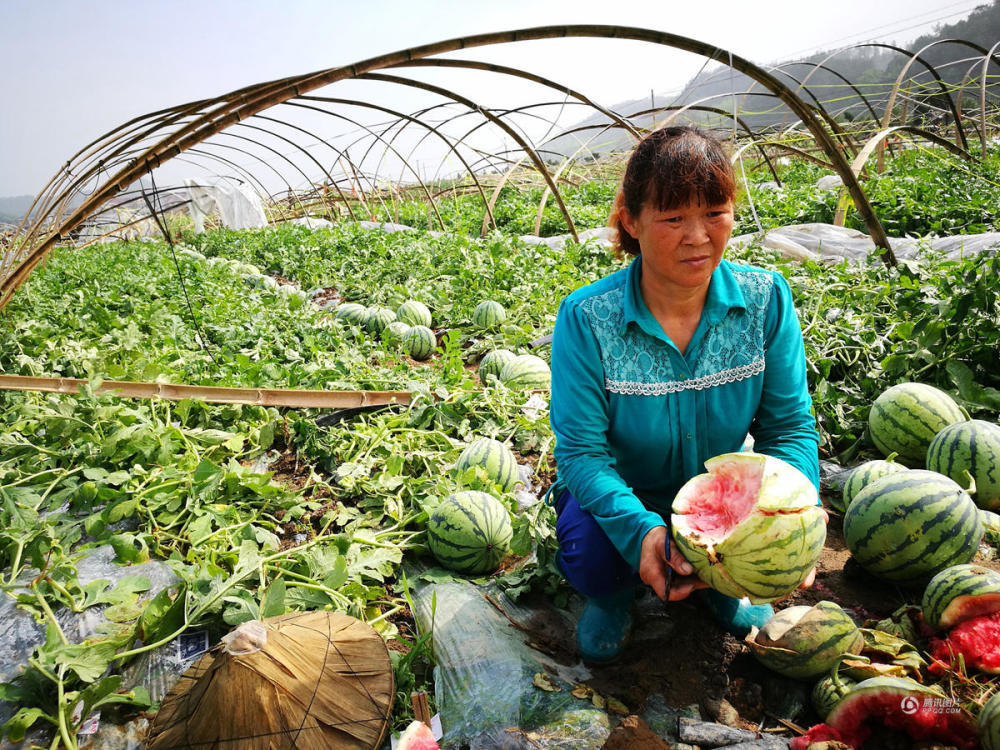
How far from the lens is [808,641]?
5.38ft

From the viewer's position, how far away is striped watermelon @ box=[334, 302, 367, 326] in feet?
17.8

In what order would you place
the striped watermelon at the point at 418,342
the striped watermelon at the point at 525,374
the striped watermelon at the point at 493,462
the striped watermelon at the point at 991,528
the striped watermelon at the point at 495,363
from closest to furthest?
the striped watermelon at the point at 991,528
the striped watermelon at the point at 493,462
the striped watermelon at the point at 525,374
the striped watermelon at the point at 495,363
the striped watermelon at the point at 418,342

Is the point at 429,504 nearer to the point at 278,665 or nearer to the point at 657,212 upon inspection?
the point at 278,665

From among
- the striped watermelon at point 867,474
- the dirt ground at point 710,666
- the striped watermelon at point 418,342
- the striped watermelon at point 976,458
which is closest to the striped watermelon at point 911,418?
the striped watermelon at point 976,458

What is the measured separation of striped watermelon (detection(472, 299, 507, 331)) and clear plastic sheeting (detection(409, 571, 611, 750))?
123 inches

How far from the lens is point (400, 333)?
4793mm

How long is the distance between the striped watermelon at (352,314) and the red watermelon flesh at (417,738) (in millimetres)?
4178

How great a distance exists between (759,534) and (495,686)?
0.87 metres

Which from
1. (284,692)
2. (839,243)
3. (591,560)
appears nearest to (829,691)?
(591,560)

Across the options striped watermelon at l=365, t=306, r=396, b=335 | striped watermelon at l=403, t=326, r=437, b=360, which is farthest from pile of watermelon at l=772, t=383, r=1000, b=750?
striped watermelon at l=365, t=306, r=396, b=335

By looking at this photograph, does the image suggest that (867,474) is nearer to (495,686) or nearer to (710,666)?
(710,666)

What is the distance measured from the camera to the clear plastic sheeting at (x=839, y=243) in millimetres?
4516

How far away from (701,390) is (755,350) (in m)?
0.22

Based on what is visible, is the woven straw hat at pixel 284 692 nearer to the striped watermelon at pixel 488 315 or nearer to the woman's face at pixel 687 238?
the woman's face at pixel 687 238
